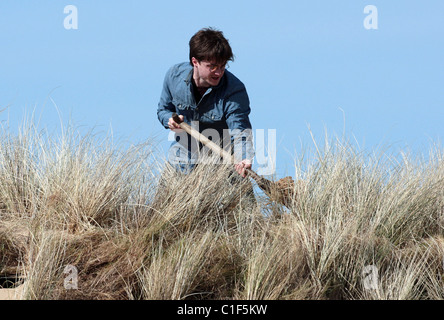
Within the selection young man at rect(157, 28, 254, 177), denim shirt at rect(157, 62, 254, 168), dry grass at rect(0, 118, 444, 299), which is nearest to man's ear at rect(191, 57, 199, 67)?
young man at rect(157, 28, 254, 177)

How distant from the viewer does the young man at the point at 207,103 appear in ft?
20.4

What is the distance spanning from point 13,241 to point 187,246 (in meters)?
1.59

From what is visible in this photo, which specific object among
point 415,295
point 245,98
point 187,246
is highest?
point 245,98

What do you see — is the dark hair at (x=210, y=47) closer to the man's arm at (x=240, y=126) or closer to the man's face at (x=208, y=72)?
the man's face at (x=208, y=72)

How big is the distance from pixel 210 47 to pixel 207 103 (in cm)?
75

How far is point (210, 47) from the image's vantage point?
6133 mm

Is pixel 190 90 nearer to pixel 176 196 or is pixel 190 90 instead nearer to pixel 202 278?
pixel 176 196

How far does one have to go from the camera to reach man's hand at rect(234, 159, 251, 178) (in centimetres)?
609

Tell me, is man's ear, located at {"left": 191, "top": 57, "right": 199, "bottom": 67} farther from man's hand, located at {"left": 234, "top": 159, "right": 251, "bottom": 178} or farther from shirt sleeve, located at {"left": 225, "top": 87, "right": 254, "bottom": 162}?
man's hand, located at {"left": 234, "top": 159, "right": 251, "bottom": 178}

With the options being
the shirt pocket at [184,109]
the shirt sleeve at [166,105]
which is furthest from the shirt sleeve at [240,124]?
the shirt sleeve at [166,105]

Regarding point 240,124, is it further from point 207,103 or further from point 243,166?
point 243,166

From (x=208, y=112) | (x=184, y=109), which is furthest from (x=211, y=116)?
(x=184, y=109)
